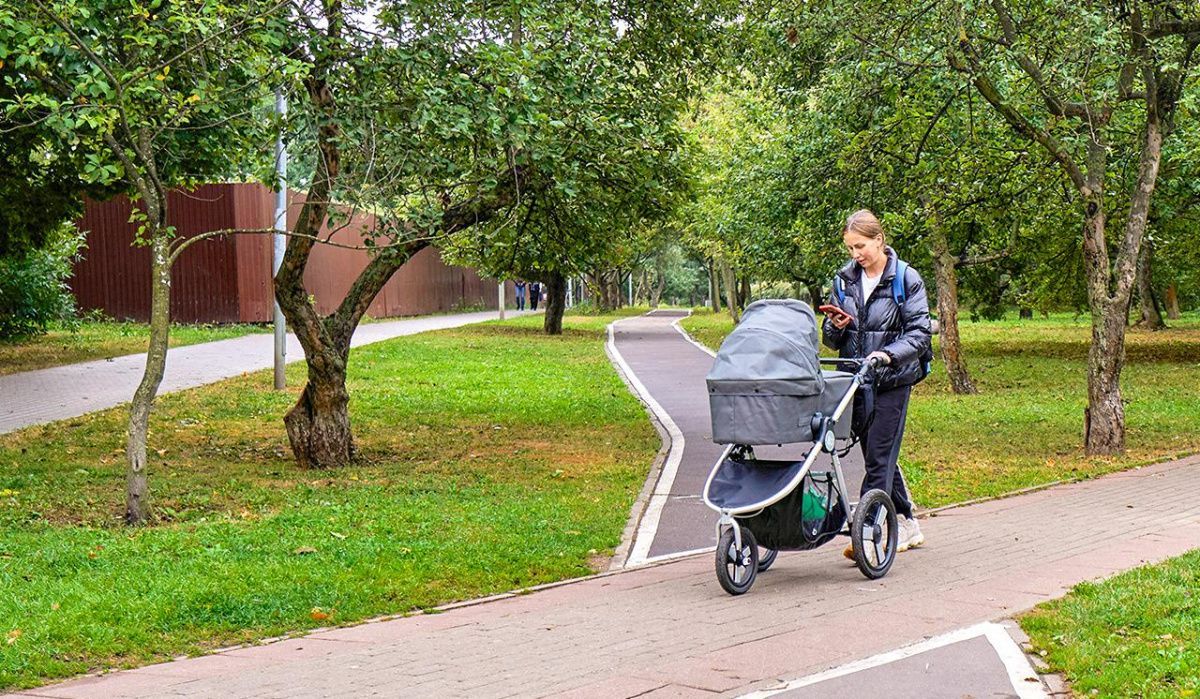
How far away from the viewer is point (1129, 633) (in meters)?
6.11

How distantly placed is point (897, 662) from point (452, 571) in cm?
302

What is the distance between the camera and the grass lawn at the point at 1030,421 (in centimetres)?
1232

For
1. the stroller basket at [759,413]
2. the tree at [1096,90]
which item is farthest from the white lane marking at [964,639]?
the tree at [1096,90]

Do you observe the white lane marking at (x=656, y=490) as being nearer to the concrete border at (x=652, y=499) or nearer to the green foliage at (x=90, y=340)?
the concrete border at (x=652, y=499)

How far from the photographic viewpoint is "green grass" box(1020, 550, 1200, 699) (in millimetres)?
5340

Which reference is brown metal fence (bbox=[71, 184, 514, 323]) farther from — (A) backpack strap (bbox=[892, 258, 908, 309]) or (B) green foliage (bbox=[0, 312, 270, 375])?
(A) backpack strap (bbox=[892, 258, 908, 309])

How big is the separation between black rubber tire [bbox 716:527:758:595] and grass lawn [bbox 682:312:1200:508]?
3504 millimetres

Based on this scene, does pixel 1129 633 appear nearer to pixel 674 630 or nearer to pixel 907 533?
pixel 674 630

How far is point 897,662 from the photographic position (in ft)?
19.3

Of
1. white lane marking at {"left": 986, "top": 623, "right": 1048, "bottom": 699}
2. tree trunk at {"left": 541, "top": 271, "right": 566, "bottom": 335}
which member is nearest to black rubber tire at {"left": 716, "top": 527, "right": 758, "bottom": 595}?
white lane marking at {"left": 986, "top": 623, "right": 1048, "bottom": 699}

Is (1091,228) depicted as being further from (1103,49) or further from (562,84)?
(562,84)

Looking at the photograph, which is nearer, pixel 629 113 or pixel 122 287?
pixel 629 113

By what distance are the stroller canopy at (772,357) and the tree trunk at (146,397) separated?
13.9 ft

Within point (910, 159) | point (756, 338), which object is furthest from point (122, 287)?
point (756, 338)
